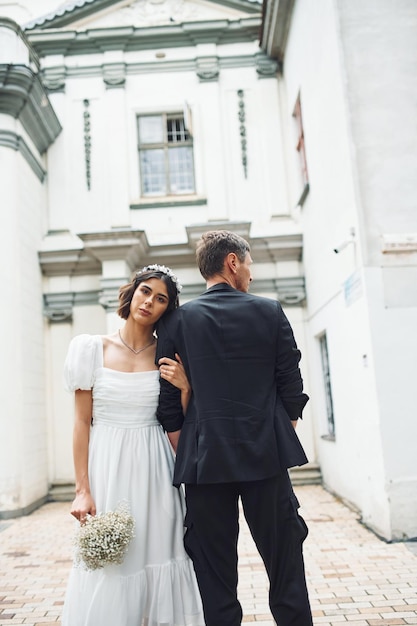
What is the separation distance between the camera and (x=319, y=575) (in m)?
4.71

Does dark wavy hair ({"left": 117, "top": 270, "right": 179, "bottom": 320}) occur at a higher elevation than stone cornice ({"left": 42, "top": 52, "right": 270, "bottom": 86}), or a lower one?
lower

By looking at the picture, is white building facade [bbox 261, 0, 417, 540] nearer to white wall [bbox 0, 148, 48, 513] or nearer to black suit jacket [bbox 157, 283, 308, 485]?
black suit jacket [bbox 157, 283, 308, 485]

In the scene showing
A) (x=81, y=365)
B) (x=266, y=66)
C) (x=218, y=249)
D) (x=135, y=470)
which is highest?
(x=266, y=66)

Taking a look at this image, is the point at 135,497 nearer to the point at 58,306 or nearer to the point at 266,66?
the point at 58,306

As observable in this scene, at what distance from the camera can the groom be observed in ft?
7.86

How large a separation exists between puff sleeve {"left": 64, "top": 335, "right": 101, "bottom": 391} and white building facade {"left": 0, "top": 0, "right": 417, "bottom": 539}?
355 cm

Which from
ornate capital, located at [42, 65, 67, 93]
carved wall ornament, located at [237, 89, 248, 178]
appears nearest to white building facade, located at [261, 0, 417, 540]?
carved wall ornament, located at [237, 89, 248, 178]

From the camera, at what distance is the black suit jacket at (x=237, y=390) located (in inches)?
94.7

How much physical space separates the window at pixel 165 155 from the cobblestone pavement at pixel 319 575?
588cm

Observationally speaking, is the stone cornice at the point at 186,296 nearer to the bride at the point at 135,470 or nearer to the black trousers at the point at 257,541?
the bride at the point at 135,470

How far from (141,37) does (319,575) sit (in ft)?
30.2

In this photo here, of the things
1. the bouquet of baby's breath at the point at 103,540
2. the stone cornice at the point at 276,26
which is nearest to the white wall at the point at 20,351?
the stone cornice at the point at 276,26

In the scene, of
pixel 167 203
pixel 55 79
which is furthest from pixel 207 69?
pixel 55 79

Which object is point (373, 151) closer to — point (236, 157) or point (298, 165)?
point (298, 165)
